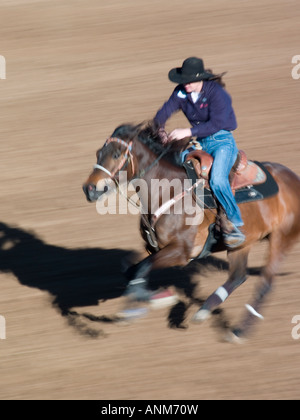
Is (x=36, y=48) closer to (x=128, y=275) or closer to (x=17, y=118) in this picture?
(x=17, y=118)

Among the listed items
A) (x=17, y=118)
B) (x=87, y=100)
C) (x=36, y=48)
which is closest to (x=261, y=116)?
(x=87, y=100)

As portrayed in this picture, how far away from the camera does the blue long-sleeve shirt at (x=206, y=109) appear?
21.0ft

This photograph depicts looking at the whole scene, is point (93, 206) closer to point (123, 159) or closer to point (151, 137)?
point (151, 137)

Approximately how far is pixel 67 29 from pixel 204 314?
11.0 m

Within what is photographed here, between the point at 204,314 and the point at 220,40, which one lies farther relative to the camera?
the point at 220,40

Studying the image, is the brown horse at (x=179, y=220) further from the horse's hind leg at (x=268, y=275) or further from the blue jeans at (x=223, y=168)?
the blue jeans at (x=223, y=168)

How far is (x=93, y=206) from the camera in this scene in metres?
9.88

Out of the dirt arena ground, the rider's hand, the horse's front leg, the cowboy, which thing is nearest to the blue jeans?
the cowboy

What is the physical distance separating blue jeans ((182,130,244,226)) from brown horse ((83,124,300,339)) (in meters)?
0.21

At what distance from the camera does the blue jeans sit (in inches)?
255

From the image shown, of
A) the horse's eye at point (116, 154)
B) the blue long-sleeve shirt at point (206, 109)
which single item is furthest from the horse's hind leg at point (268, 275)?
the horse's eye at point (116, 154)

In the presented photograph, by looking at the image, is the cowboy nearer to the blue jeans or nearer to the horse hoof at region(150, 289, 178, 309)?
the blue jeans

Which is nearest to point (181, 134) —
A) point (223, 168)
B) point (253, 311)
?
point (223, 168)

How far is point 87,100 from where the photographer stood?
1313 centimetres
